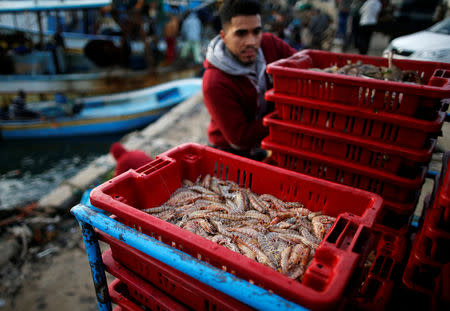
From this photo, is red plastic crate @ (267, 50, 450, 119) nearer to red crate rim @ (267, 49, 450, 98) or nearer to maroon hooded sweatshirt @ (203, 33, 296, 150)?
red crate rim @ (267, 49, 450, 98)

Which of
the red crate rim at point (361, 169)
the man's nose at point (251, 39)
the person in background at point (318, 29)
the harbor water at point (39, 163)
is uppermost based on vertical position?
the person in background at point (318, 29)

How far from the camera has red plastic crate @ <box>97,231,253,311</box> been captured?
52.7 inches

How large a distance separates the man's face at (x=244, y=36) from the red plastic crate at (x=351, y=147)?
925 millimetres

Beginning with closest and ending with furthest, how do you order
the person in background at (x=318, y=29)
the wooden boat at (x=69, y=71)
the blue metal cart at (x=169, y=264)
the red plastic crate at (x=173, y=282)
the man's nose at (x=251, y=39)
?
the blue metal cart at (x=169, y=264)
the red plastic crate at (x=173, y=282)
the man's nose at (x=251, y=39)
the wooden boat at (x=69, y=71)
the person in background at (x=318, y=29)

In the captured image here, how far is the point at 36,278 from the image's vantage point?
14.4 feet

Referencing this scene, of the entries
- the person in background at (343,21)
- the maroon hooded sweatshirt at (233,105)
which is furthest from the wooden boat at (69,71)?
the maroon hooded sweatshirt at (233,105)

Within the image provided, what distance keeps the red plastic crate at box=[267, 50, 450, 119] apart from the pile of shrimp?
731 mm

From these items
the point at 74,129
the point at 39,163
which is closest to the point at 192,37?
the point at 74,129

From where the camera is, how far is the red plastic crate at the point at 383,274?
176 cm

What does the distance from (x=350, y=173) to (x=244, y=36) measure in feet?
5.33

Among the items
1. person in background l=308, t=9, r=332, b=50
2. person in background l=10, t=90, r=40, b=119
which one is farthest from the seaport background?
person in background l=308, t=9, r=332, b=50

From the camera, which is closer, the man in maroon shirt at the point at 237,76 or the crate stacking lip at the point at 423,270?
the crate stacking lip at the point at 423,270

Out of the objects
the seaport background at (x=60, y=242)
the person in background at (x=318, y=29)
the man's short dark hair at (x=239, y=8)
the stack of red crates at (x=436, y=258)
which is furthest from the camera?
the person in background at (x=318, y=29)

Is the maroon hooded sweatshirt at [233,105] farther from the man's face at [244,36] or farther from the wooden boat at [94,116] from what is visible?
the wooden boat at [94,116]
